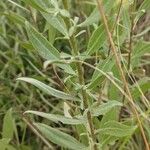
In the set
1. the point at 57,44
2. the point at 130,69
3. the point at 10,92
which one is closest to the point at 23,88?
the point at 10,92

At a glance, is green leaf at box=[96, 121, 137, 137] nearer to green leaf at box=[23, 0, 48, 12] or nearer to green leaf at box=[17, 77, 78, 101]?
green leaf at box=[17, 77, 78, 101]

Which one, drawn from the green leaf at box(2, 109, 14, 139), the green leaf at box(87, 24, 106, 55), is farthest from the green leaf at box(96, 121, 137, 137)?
the green leaf at box(2, 109, 14, 139)

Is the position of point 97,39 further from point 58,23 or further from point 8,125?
point 8,125

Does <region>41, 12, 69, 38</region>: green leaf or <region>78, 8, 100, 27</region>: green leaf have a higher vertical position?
<region>41, 12, 69, 38</region>: green leaf

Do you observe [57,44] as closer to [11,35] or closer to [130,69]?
[11,35]

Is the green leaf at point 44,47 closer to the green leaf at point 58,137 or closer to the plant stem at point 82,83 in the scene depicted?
the plant stem at point 82,83

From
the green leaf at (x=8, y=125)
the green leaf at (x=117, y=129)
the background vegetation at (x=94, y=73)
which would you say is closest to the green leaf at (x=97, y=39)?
the background vegetation at (x=94, y=73)
